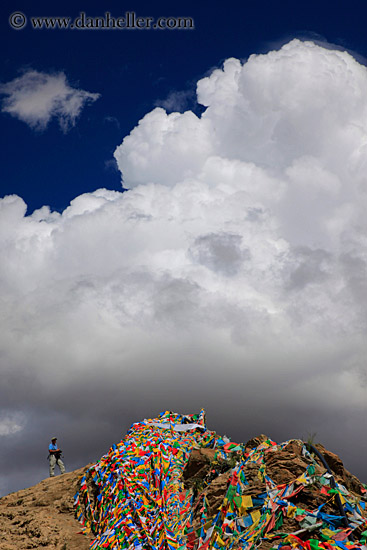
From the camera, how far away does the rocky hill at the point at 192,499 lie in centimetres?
1384

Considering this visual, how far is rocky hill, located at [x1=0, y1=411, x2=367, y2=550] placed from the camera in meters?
13.8

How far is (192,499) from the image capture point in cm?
1780

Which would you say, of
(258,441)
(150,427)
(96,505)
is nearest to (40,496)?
(96,505)

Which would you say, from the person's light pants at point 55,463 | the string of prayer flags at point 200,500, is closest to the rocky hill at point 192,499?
the string of prayer flags at point 200,500

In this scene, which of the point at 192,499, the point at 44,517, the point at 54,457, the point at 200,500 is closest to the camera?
the point at 200,500

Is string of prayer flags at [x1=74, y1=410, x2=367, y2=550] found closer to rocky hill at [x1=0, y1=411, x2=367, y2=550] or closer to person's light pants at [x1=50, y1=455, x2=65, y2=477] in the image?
rocky hill at [x1=0, y1=411, x2=367, y2=550]

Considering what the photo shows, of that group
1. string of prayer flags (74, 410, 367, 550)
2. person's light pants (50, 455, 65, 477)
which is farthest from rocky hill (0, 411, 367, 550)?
person's light pants (50, 455, 65, 477)

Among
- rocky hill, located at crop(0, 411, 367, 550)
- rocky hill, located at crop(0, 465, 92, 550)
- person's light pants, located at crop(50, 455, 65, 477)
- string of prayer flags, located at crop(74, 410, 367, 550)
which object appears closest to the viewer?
string of prayer flags, located at crop(74, 410, 367, 550)

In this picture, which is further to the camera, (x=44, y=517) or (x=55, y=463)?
(x=55, y=463)

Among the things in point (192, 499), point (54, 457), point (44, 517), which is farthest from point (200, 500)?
point (54, 457)

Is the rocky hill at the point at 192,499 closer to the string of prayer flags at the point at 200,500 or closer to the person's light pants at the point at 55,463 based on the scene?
the string of prayer flags at the point at 200,500

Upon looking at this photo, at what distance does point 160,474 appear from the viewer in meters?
19.5

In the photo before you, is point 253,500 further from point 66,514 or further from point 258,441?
point 66,514

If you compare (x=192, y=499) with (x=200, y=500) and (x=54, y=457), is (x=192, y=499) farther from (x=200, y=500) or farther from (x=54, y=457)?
(x=54, y=457)
